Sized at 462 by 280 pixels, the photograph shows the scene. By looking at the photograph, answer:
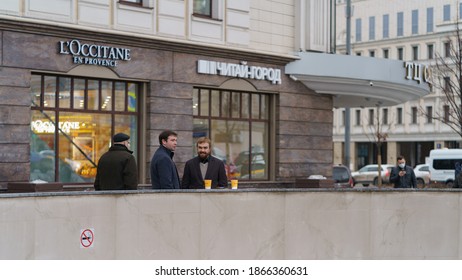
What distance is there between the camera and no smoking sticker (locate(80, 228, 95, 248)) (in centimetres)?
972

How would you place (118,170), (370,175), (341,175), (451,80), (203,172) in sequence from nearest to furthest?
(118,170) < (203,172) < (341,175) < (451,80) < (370,175)

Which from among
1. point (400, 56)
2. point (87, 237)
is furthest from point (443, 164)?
point (87, 237)

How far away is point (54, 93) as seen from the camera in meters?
17.4

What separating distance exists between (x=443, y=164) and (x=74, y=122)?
124 ft

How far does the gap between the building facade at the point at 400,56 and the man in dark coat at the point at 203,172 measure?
201 feet

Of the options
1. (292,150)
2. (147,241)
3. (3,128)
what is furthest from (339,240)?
(292,150)

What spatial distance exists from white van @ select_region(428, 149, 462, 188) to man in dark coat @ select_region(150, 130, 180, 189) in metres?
41.7

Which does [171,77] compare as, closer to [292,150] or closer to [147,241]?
[292,150]

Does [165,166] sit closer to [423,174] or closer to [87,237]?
[87,237]

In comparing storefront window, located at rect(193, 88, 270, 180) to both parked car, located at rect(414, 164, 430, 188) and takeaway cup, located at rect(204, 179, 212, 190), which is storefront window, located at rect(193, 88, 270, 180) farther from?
parked car, located at rect(414, 164, 430, 188)

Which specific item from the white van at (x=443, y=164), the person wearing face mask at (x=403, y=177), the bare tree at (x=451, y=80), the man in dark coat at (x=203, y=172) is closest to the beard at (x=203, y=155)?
the man in dark coat at (x=203, y=172)

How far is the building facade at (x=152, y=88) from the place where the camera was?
649 inches

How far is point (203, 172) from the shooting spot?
12.1m

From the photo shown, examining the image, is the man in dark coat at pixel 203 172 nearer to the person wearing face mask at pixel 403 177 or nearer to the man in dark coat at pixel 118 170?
the man in dark coat at pixel 118 170
